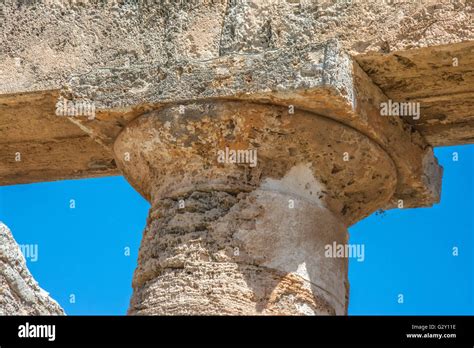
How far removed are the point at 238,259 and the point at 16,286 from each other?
4.65ft

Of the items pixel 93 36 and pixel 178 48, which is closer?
pixel 178 48

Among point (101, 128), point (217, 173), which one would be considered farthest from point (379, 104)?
point (101, 128)

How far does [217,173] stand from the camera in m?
7.16

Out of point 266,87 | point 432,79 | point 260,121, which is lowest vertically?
point 260,121

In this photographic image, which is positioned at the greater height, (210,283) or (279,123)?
(279,123)

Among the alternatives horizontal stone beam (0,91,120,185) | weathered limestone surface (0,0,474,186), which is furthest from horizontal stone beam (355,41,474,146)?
horizontal stone beam (0,91,120,185)

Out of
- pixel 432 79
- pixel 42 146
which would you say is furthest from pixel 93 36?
pixel 432 79

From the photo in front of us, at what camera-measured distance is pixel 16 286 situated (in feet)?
24.6

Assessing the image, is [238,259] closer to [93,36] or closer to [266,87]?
[266,87]

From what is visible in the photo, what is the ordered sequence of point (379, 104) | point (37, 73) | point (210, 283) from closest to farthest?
point (210, 283)
point (379, 104)
point (37, 73)

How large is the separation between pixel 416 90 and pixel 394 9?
0.46 metres

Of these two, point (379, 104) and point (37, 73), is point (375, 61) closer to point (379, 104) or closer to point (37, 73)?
point (379, 104)

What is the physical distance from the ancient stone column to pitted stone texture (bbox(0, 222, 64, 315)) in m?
0.79

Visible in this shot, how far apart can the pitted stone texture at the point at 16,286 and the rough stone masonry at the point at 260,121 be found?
0.08m
